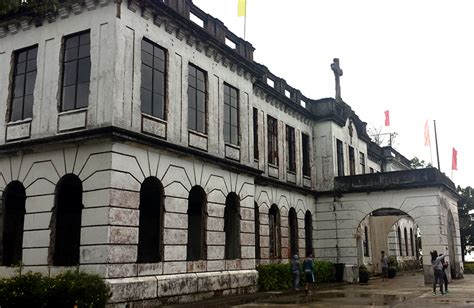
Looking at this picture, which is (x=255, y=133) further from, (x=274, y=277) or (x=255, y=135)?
(x=274, y=277)

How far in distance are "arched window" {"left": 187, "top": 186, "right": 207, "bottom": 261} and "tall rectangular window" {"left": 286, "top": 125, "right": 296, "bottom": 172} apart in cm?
901

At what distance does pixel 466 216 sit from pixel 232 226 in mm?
38392

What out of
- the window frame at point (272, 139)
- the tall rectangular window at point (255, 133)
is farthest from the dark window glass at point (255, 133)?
the window frame at point (272, 139)

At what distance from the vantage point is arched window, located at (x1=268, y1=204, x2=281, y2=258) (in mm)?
24484

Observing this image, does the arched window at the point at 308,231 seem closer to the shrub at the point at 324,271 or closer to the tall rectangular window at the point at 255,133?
the shrub at the point at 324,271

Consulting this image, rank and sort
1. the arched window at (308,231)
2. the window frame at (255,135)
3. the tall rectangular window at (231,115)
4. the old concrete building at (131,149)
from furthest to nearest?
the arched window at (308,231) < the window frame at (255,135) < the tall rectangular window at (231,115) < the old concrete building at (131,149)

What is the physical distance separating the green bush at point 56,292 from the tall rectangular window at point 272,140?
1362 centimetres

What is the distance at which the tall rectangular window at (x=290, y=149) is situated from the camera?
1068 inches

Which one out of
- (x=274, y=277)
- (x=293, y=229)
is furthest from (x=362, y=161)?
(x=274, y=277)

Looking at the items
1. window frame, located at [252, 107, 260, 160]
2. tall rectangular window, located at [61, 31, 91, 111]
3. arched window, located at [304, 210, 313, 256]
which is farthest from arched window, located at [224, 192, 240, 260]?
arched window, located at [304, 210, 313, 256]

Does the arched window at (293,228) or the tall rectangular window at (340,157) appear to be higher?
the tall rectangular window at (340,157)

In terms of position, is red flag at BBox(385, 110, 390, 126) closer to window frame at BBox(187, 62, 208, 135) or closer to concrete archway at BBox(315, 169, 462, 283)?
concrete archway at BBox(315, 169, 462, 283)

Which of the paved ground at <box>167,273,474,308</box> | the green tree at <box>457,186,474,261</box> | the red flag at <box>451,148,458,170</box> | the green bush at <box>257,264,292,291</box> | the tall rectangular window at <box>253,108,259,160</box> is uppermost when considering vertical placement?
the red flag at <box>451,148,458,170</box>

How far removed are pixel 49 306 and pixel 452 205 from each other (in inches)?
953
